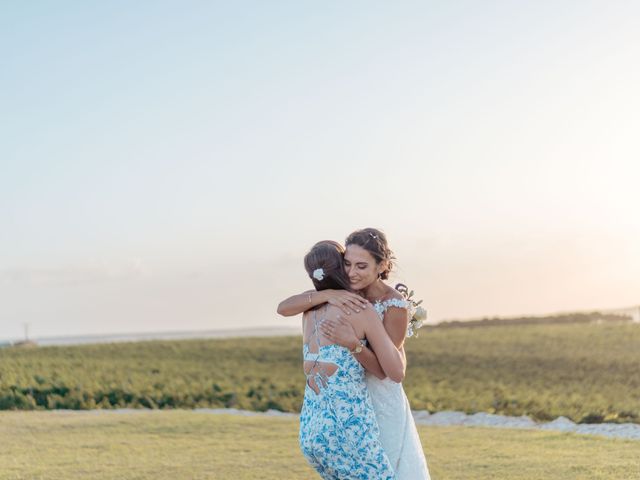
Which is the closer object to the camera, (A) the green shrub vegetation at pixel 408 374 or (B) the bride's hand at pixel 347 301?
(B) the bride's hand at pixel 347 301

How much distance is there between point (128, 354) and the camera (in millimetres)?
32844

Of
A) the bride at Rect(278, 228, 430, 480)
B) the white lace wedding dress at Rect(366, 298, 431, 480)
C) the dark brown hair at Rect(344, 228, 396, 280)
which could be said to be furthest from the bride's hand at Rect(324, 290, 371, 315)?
the white lace wedding dress at Rect(366, 298, 431, 480)

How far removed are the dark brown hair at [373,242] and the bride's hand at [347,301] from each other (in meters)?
0.25

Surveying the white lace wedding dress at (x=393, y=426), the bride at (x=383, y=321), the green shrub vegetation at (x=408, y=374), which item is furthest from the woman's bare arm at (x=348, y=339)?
the green shrub vegetation at (x=408, y=374)

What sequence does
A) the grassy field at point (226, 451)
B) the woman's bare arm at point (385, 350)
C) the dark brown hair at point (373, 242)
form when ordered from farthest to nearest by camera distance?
the grassy field at point (226, 451) → the dark brown hair at point (373, 242) → the woman's bare arm at point (385, 350)

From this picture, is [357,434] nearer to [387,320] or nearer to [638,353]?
[387,320]

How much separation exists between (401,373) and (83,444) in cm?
1079

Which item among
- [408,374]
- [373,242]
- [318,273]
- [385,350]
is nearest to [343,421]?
[385,350]

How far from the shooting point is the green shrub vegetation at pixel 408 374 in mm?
21641

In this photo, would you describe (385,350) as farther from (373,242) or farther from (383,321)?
(373,242)

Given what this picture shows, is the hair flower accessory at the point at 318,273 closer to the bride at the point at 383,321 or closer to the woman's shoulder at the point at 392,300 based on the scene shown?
the bride at the point at 383,321

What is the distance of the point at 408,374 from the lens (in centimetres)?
2725

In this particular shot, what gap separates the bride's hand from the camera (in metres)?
4.52

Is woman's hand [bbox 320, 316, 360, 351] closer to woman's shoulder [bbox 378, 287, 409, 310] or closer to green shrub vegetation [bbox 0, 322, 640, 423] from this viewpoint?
woman's shoulder [bbox 378, 287, 409, 310]
